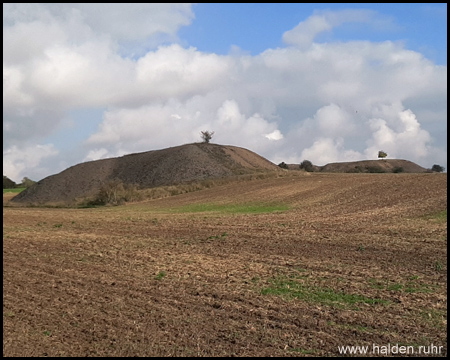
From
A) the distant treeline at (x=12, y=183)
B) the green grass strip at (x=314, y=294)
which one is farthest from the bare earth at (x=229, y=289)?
the distant treeline at (x=12, y=183)

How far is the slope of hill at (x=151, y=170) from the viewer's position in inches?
2475

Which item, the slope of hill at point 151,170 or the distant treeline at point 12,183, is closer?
the slope of hill at point 151,170

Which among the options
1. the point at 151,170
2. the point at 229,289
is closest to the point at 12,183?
the point at 151,170

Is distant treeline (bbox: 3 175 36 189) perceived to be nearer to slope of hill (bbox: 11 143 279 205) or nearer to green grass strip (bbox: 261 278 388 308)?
slope of hill (bbox: 11 143 279 205)

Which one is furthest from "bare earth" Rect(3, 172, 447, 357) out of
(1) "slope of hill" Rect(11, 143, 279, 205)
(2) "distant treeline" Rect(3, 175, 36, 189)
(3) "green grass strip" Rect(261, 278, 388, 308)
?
(2) "distant treeline" Rect(3, 175, 36, 189)

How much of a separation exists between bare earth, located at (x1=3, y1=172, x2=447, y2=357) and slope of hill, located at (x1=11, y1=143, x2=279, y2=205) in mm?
40090

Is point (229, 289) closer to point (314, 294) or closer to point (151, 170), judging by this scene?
point (314, 294)

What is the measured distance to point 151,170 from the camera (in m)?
67.6

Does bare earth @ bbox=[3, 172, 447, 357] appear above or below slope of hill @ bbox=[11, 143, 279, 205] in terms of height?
below

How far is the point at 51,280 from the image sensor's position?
11.5 meters

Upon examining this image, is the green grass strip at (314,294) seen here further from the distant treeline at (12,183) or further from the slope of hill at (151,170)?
the distant treeline at (12,183)

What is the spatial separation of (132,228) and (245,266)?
1210 centimetres

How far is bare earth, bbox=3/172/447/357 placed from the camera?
704cm

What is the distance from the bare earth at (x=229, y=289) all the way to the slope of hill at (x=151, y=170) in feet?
132
